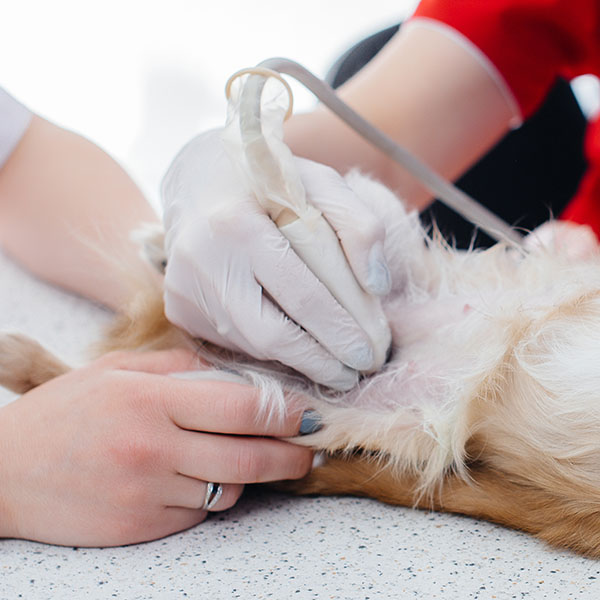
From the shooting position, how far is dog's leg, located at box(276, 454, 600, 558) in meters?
0.65

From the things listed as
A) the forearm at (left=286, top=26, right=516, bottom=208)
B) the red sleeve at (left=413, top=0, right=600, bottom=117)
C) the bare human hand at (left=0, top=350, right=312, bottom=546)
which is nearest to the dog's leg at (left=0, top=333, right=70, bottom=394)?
the bare human hand at (left=0, top=350, right=312, bottom=546)

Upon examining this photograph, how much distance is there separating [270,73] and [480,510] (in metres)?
0.50

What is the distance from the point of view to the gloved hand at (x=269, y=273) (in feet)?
2.39

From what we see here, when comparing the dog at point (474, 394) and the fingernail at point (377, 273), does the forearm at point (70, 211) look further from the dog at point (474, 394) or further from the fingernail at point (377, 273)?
the fingernail at point (377, 273)

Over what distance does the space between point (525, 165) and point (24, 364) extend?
4.35 feet

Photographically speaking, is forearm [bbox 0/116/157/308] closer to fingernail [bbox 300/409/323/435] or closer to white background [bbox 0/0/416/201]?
fingernail [bbox 300/409/323/435]

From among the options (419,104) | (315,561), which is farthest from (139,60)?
(315,561)

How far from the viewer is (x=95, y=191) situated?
1.17 metres

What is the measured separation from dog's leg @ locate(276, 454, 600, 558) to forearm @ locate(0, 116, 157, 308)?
493 millimetres

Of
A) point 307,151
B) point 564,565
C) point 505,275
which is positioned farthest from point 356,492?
point 307,151

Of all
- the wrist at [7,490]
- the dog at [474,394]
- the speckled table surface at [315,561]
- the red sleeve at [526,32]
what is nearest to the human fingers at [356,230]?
the dog at [474,394]

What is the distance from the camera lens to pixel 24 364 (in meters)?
0.90

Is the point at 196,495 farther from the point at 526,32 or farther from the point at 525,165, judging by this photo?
the point at 525,165

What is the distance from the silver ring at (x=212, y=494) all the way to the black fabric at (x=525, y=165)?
1127mm
